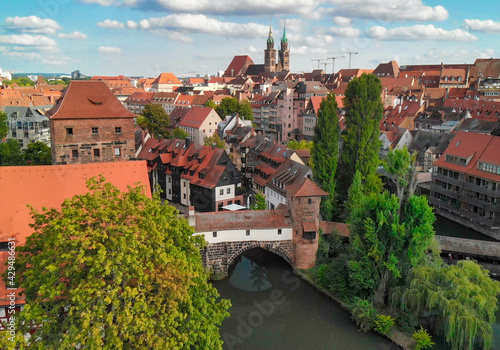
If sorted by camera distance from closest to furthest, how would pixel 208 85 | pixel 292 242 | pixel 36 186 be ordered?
pixel 36 186, pixel 292 242, pixel 208 85

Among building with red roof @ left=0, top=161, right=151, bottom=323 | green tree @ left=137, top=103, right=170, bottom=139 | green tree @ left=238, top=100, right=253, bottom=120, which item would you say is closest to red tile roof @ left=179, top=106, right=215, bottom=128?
green tree @ left=137, top=103, right=170, bottom=139

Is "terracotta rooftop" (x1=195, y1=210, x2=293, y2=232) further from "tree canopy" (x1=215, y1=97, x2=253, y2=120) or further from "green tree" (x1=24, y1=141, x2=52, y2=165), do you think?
"tree canopy" (x1=215, y1=97, x2=253, y2=120)

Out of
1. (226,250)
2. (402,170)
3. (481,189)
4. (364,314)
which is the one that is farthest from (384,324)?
(481,189)

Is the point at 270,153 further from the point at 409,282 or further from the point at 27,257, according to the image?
the point at 27,257

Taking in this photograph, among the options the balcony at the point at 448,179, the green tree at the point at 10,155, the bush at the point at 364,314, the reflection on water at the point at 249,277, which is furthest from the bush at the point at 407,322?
the green tree at the point at 10,155

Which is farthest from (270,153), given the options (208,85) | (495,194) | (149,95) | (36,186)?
(208,85)

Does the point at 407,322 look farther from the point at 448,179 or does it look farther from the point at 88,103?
the point at 88,103
